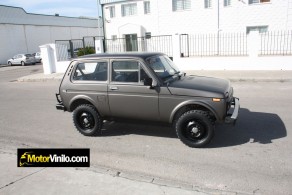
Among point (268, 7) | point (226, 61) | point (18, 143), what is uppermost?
point (268, 7)

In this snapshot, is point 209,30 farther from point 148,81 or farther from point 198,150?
point 198,150

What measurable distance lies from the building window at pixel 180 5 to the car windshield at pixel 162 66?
729 inches

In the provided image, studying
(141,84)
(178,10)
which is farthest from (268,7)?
(141,84)

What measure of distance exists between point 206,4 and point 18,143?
1969 centimetres

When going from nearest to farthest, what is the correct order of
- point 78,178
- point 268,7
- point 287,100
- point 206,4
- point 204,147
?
Answer: point 78,178
point 204,147
point 287,100
point 268,7
point 206,4

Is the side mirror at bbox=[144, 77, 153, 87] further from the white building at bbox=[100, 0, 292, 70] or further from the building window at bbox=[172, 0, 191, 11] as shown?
the building window at bbox=[172, 0, 191, 11]

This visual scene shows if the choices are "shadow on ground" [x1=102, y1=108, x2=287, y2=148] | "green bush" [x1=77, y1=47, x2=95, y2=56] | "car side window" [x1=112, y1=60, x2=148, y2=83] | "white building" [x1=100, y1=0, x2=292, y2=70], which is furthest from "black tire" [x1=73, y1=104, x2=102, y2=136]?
"green bush" [x1=77, y1=47, x2=95, y2=56]

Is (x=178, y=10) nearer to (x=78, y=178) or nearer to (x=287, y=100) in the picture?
(x=287, y=100)

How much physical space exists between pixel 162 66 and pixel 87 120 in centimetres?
201

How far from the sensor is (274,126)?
6.28m

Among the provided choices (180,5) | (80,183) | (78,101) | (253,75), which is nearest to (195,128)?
(80,183)

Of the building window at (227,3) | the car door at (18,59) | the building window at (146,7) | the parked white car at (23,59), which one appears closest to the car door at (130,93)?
the building window at (227,3)

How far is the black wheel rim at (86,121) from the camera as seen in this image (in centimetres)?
629

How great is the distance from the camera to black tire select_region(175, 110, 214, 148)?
204 inches
